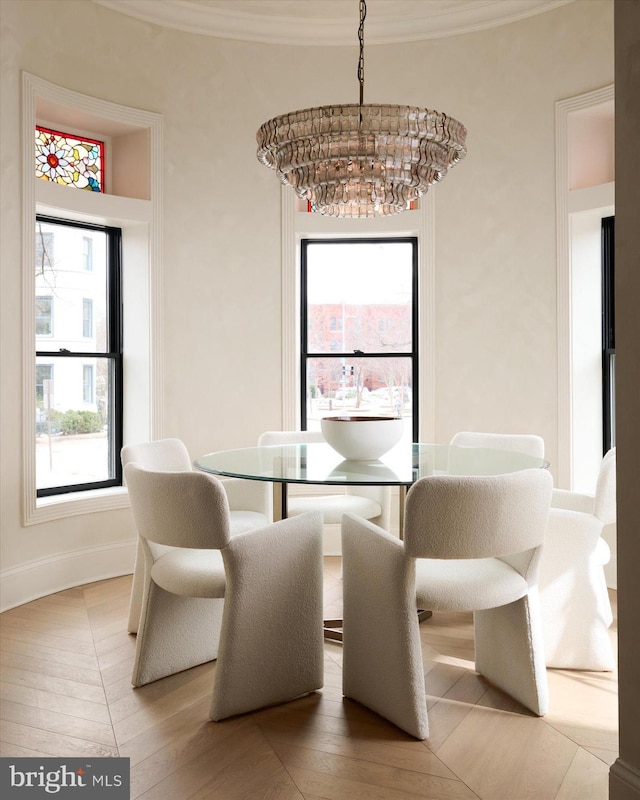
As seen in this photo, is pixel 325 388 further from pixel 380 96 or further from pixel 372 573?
pixel 372 573

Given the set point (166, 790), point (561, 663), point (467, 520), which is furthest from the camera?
point (561, 663)

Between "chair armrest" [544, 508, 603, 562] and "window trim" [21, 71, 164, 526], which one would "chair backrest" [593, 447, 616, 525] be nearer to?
"chair armrest" [544, 508, 603, 562]

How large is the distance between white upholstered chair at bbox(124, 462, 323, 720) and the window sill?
52.8 inches

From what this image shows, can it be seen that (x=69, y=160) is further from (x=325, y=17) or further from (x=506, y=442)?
(x=506, y=442)

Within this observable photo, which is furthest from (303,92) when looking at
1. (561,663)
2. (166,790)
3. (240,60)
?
(166,790)

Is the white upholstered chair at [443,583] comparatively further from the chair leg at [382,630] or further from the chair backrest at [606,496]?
the chair backrest at [606,496]

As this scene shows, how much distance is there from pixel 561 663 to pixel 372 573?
1017mm

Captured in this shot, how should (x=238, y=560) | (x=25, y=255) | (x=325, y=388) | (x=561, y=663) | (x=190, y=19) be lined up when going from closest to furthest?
(x=238, y=560), (x=561, y=663), (x=25, y=255), (x=190, y=19), (x=325, y=388)

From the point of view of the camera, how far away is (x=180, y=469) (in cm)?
339

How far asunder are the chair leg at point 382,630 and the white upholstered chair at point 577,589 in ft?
2.73

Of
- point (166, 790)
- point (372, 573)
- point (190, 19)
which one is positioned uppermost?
point (190, 19)

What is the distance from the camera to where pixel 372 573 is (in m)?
2.40

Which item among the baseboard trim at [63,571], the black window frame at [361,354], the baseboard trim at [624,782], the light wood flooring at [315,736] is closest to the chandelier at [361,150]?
the black window frame at [361,354]

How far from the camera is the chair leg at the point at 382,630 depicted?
7.36ft
